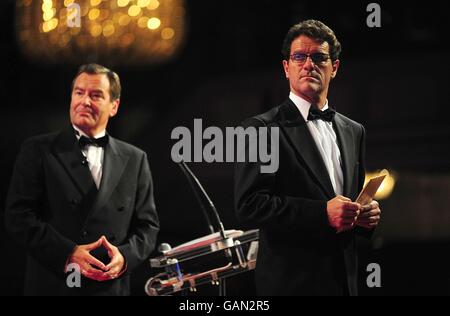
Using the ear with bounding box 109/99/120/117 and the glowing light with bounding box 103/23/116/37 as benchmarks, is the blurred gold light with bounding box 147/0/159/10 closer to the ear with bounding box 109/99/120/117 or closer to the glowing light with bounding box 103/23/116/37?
the glowing light with bounding box 103/23/116/37

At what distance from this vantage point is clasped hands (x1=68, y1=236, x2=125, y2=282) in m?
3.00

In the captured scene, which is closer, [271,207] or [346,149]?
[271,207]

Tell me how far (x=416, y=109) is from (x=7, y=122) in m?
2.27

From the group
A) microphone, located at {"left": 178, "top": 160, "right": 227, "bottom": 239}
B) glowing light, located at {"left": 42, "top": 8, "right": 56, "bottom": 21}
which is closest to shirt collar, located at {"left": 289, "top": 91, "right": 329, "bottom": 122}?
microphone, located at {"left": 178, "top": 160, "right": 227, "bottom": 239}

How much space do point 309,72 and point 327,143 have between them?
0.29 meters

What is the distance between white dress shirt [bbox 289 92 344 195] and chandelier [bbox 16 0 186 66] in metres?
0.84

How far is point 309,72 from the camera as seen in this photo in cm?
279

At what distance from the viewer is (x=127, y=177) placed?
10.2 feet

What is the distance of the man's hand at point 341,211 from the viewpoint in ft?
8.55

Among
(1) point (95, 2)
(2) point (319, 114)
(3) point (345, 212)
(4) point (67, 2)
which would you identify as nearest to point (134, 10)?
(1) point (95, 2)

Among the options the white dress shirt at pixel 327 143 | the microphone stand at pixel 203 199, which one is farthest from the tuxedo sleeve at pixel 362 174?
Result: the microphone stand at pixel 203 199

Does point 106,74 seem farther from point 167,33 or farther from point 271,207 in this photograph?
point 271,207

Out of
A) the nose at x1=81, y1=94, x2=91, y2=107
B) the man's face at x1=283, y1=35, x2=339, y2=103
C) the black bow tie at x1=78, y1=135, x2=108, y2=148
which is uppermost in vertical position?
the man's face at x1=283, y1=35, x2=339, y2=103

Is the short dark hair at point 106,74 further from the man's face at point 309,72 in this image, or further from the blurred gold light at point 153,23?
the man's face at point 309,72
